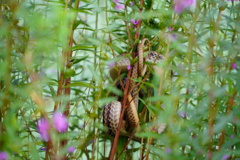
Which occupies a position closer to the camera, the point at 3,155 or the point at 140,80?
the point at 3,155

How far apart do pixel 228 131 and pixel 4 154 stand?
46 centimetres

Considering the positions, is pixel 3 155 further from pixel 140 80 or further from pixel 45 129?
pixel 140 80

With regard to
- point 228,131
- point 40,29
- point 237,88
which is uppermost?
point 40,29

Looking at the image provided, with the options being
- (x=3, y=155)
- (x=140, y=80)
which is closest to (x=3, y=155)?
(x=3, y=155)

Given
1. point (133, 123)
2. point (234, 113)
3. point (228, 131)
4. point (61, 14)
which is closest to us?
point (61, 14)

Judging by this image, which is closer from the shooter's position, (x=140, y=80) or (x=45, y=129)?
(x=45, y=129)

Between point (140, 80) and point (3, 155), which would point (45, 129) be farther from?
point (140, 80)

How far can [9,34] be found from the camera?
0.51 metres

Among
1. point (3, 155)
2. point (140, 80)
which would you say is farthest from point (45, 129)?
point (140, 80)

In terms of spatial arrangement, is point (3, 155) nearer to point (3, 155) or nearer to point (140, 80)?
point (3, 155)

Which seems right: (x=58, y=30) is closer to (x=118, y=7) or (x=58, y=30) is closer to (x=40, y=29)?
(x=40, y=29)

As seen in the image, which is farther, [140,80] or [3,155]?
[140,80]

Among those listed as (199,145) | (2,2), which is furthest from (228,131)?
(2,2)

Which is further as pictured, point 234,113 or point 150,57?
point 150,57
